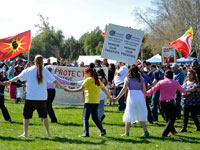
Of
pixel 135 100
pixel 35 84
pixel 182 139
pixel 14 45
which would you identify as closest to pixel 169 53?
pixel 14 45

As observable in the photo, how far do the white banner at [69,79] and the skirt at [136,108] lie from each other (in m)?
7.98

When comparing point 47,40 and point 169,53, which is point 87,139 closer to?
point 169,53

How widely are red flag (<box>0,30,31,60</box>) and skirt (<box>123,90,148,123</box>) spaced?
25.6ft

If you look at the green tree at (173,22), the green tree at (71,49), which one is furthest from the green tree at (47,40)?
the green tree at (173,22)

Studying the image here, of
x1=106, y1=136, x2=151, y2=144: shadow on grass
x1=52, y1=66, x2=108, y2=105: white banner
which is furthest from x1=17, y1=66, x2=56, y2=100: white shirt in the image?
x1=52, y1=66, x2=108, y2=105: white banner

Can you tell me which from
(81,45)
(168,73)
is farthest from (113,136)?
(81,45)

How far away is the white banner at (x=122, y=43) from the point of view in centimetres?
1077

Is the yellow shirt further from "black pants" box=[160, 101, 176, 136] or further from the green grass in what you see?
"black pants" box=[160, 101, 176, 136]

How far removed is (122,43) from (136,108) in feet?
11.7

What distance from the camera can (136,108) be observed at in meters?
7.84

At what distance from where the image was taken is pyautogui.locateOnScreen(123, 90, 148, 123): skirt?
25.7ft

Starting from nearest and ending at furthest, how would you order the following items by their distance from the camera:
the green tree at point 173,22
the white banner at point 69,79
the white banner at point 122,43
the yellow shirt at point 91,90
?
1. the yellow shirt at point 91,90
2. the white banner at point 122,43
3. the white banner at point 69,79
4. the green tree at point 173,22

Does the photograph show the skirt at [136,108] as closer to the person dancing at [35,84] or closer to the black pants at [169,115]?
the black pants at [169,115]

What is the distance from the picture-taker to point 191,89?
28.8ft
